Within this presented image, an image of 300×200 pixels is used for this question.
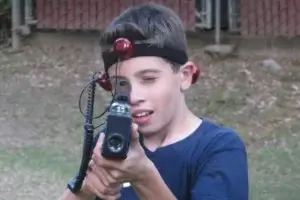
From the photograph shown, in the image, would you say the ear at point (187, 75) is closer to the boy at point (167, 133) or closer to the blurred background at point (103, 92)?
the boy at point (167, 133)

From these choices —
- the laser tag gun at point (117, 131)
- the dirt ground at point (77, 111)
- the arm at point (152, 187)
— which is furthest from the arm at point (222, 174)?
the dirt ground at point (77, 111)

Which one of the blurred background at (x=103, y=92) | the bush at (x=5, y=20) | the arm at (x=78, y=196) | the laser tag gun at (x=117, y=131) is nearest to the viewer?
the laser tag gun at (x=117, y=131)

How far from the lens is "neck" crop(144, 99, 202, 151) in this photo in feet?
7.84


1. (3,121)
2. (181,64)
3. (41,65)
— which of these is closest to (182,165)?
(181,64)

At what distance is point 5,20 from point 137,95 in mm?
10601

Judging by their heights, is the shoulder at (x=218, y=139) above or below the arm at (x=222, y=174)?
above

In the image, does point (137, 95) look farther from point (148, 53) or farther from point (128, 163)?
point (128, 163)

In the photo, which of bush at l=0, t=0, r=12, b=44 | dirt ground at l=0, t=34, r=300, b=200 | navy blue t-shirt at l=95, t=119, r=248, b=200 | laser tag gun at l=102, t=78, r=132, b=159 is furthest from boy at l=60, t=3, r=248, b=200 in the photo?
bush at l=0, t=0, r=12, b=44

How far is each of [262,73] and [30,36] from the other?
3453mm

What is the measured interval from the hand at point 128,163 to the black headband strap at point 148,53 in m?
0.30

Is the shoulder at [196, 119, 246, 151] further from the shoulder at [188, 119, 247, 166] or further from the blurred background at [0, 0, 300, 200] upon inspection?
the blurred background at [0, 0, 300, 200]

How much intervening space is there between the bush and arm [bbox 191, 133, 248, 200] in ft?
34.1

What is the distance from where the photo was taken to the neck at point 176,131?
7.84 feet

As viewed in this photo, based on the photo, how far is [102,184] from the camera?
2111 millimetres
